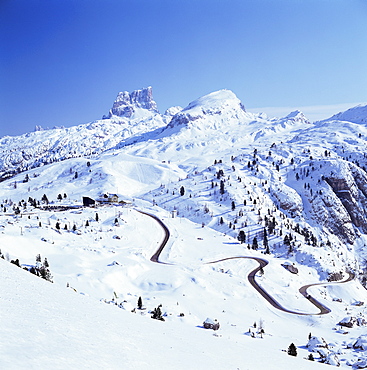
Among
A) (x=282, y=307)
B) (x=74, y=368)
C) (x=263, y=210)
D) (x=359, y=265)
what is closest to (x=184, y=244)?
(x=282, y=307)

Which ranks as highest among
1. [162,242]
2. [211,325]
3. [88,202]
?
[88,202]

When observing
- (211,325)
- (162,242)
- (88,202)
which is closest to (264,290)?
(211,325)

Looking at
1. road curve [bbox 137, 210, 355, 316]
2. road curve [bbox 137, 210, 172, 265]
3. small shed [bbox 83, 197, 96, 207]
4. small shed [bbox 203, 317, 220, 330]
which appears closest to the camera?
small shed [bbox 203, 317, 220, 330]

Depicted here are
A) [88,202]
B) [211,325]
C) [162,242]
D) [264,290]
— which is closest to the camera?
[211,325]

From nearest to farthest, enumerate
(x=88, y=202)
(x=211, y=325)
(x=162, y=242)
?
1. (x=211, y=325)
2. (x=162, y=242)
3. (x=88, y=202)

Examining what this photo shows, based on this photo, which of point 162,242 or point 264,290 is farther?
point 162,242

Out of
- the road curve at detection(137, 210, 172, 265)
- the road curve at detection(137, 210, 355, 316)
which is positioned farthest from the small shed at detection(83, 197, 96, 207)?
the road curve at detection(137, 210, 355, 316)

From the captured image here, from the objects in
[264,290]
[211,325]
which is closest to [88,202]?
[264,290]

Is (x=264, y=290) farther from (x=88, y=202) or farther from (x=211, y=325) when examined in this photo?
(x=88, y=202)

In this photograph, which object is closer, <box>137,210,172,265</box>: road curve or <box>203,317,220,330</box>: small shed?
<box>203,317,220,330</box>: small shed

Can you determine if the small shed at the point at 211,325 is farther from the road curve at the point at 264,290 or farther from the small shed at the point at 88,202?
the small shed at the point at 88,202

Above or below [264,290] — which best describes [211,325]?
above

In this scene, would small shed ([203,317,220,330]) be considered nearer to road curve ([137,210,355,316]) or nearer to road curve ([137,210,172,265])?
road curve ([137,210,355,316])

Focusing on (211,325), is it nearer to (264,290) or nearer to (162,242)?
(264,290)
